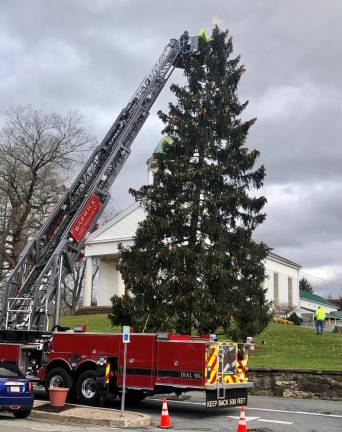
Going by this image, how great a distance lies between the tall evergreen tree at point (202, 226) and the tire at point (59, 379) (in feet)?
16.4

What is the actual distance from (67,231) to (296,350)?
40.8ft

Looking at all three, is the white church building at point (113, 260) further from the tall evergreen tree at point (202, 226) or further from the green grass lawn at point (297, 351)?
the tall evergreen tree at point (202, 226)

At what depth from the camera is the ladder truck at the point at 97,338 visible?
14352mm

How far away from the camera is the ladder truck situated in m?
14.4

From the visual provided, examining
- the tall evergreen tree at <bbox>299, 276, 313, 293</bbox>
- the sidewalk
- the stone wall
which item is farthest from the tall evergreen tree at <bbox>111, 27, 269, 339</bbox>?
the tall evergreen tree at <bbox>299, 276, 313, 293</bbox>

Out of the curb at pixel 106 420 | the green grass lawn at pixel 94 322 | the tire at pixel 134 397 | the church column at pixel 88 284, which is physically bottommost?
the curb at pixel 106 420

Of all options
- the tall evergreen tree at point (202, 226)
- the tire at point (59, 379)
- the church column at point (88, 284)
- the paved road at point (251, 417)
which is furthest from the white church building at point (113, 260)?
the tire at point (59, 379)

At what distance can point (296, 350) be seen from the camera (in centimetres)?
2508

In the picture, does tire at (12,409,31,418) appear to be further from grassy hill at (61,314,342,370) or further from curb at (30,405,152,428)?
grassy hill at (61,314,342,370)

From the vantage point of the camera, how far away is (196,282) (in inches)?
818

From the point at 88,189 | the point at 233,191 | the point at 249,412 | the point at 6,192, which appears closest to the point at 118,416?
the point at 249,412

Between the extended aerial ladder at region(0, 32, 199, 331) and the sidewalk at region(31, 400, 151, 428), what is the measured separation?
3.39 metres

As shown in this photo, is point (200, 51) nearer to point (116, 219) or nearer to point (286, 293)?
point (116, 219)

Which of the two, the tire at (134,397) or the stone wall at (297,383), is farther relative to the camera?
the stone wall at (297,383)
